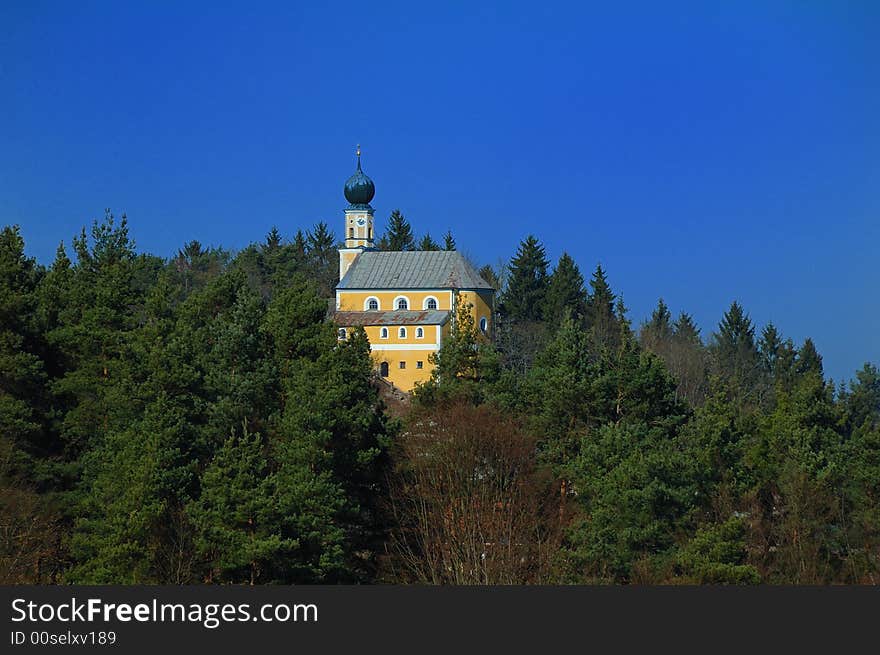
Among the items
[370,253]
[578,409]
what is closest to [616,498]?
[578,409]

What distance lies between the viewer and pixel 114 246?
4475 centimetres

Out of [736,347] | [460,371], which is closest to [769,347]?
[736,347]

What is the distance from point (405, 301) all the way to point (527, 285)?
1113cm

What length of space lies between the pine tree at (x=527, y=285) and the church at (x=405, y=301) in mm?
6161

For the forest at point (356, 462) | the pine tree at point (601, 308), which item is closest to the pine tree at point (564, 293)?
the pine tree at point (601, 308)

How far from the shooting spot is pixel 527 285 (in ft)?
239

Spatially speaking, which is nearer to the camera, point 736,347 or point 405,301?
point 405,301

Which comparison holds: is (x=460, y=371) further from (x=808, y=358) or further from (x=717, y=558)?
(x=808, y=358)

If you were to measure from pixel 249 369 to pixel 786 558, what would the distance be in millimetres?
12602

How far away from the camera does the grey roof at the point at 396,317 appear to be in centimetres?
6166

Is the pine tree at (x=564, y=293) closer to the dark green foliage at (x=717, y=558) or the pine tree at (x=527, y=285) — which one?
the pine tree at (x=527, y=285)

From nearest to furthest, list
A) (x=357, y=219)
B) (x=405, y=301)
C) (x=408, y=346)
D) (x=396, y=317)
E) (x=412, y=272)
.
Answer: (x=408, y=346) < (x=396, y=317) < (x=405, y=301) < (x=412, y=272) < (x=357, y=219)

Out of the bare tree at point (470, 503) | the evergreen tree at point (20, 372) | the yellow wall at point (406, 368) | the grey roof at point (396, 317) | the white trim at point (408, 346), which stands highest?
the grey roof at point (396, 317)

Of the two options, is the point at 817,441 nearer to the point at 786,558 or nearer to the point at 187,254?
the point at 786,558
